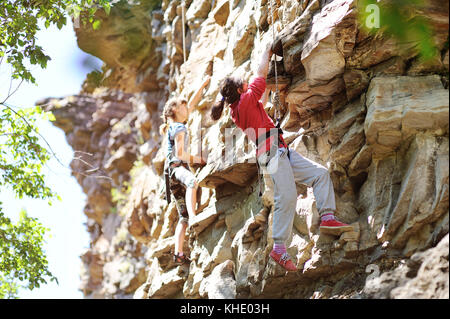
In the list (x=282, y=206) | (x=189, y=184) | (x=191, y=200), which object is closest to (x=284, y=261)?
(x=282, y=206)

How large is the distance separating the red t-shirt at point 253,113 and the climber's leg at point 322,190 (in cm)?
52

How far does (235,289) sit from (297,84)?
3.01 metres

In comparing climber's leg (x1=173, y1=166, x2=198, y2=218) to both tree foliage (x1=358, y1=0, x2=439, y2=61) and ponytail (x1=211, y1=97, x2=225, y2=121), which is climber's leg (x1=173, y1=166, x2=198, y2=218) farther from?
tree foliage (x1=358, y1=0, x2=439, y2=61)

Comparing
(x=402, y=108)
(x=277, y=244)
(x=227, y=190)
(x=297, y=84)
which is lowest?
(x=277, y=244)

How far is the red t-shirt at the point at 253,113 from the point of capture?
757 centimetres

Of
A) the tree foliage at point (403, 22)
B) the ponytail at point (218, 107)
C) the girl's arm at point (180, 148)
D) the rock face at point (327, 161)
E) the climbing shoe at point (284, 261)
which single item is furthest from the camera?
the girl's arm at point (180, 148)

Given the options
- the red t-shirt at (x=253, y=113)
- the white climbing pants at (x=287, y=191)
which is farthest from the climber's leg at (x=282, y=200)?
the red t-shirt at (x=253, y=113)

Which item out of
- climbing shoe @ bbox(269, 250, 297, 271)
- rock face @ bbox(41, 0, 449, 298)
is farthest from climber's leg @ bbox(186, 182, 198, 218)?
climbing shoe @ bbox(269, 250, 297, 271)

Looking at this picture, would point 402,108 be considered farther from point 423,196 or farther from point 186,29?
point 186,29

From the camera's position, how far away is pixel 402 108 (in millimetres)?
6949

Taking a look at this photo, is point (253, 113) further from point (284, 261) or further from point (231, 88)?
point (284, 261)

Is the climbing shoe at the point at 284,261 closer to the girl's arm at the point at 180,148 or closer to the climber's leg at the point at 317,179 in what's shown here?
the climber's leg at the point at 317,179

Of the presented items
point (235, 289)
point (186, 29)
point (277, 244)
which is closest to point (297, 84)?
point (277, 244)

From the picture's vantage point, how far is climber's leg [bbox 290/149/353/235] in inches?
283
